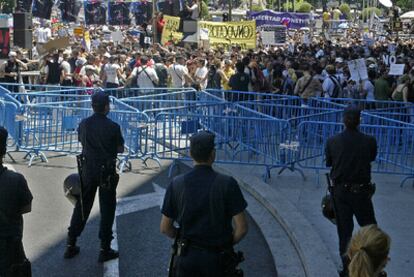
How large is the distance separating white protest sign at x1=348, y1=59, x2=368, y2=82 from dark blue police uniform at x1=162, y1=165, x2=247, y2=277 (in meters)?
12.1

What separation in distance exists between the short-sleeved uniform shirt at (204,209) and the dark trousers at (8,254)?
1468 mm

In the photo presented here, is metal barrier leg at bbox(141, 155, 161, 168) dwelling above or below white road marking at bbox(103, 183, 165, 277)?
above

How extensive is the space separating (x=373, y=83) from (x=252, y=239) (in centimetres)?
948

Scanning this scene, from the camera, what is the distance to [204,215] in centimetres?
552

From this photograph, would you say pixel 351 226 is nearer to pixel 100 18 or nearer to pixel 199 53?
pixel 199 53

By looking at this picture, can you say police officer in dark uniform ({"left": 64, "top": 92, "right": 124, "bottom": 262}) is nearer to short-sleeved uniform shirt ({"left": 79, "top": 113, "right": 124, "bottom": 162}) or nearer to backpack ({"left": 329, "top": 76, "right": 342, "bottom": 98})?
short-sleeved uniform shirt ({"left": 79, "top": 113, "right": 124, "bottom": 162})

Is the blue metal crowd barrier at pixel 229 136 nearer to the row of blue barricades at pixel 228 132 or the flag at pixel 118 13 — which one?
the row of blue barricades at pixel 228 132

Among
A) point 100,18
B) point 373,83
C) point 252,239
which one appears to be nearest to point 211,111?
point 373,83

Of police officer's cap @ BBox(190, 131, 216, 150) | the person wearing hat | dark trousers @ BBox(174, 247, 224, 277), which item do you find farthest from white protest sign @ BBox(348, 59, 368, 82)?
dark trousers @ BBox(174, 247, 224, 277)

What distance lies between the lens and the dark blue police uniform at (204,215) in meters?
5.49

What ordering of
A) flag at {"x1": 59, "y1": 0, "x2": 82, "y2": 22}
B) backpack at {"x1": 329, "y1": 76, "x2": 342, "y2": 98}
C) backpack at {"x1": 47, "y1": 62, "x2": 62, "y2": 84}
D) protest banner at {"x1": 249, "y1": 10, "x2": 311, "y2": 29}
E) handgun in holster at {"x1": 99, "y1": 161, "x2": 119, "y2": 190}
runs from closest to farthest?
handgun in holster at {"x1": 99, "y1": 161, "x2": 119, "y2": 190} → backpack at {"x1": 329, "y1": 76, "x2": 342, "y2": 98} → backpack at {"x1": 47, "y1": 62, "x2": 62, "y2": 84} → flag at {"x1": 59, "y1": 0, "x2": 82, "y2": 22} → protest banner at {"x1": 249, "y1": 10, "x2": 311, "y2": 29}

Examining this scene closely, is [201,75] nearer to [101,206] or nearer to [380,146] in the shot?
[380,146]

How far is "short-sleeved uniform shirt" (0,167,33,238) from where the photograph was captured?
6172 mm

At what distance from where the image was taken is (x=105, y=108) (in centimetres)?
847
